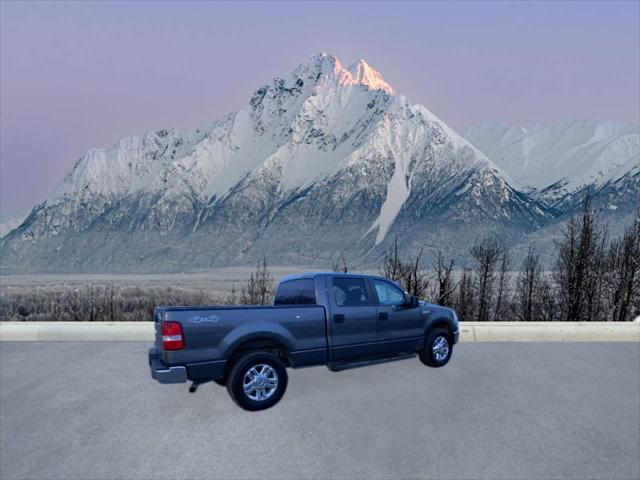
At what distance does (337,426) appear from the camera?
4172mm

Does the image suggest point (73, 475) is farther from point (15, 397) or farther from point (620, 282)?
point (620, 282)

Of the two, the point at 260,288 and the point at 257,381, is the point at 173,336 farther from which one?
the point at 260,288

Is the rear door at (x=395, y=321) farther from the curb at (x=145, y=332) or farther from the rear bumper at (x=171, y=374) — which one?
the rear bumper at (x=171, y=374)

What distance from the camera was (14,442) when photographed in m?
4.06

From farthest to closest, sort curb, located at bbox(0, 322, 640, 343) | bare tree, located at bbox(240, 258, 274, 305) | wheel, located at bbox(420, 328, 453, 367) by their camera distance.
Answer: bare tree, located at bbox(240, 258, 274, 305) < curb, located at bbox(0, 322, 640, 343) < wheel, located at bbox(420, 328, 453, 367)

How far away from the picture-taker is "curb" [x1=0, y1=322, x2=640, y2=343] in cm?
786

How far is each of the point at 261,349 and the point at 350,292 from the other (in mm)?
1434

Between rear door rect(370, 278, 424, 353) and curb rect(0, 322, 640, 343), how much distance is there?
6.74 feet

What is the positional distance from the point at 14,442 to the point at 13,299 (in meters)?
136

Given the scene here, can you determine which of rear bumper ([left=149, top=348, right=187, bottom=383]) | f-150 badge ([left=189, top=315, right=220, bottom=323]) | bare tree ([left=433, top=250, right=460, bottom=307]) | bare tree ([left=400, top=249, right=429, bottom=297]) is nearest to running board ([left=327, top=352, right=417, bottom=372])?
f-150 badge ([left=189, top=315, right=220, bottom=323])

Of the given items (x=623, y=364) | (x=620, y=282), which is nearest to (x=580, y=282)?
(x=620, y=282)

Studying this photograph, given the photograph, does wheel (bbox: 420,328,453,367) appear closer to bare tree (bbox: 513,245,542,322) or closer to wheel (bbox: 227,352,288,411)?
wheel (bbox: 227,352,288,411)

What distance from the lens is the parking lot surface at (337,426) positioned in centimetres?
366

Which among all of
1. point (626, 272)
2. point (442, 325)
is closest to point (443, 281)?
point (442, 325)
